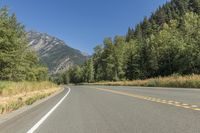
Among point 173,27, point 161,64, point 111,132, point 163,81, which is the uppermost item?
point 173,27

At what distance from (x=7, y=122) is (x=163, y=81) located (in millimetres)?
37496

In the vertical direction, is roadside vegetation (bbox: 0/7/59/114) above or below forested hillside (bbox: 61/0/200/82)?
below

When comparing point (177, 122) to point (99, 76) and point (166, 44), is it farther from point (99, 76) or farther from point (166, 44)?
point (99, 76)

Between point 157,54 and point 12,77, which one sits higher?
point 157,54

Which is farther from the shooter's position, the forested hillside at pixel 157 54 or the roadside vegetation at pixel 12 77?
the forested hillside at pixel 157 54

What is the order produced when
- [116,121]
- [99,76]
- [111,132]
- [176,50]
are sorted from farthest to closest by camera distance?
[99,76] < [176,50] < [116,121] < [111,132]

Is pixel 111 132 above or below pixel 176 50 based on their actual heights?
below

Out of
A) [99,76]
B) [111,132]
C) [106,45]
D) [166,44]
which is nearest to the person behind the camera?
[111,132]

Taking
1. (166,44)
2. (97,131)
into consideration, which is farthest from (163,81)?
(166,44)

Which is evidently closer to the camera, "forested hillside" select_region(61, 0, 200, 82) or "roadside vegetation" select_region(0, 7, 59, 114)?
"roadside vegetation" select_region(0, 7, 59, 114)

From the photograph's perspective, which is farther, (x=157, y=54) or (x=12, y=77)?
(x=157, y=54)

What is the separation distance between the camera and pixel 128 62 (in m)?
121

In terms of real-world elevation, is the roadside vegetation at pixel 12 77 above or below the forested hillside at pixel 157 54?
below

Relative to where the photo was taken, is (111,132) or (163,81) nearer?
(111,132)
